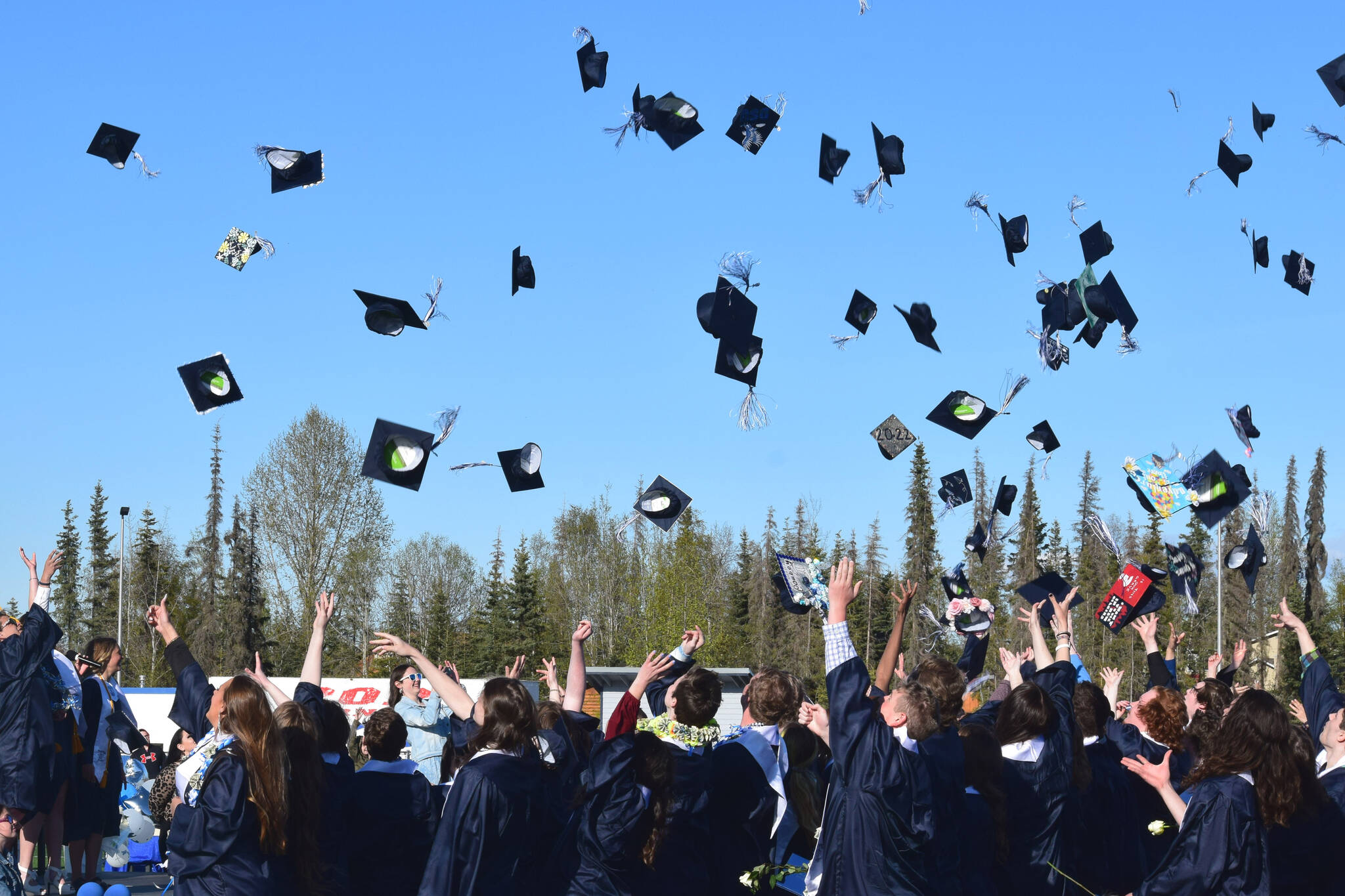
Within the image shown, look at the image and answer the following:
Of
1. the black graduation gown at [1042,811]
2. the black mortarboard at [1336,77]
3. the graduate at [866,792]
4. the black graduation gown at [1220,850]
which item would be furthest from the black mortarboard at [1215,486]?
the graduate at [866,792]

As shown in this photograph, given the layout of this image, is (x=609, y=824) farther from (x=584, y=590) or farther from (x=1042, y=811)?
(x=584, y=590)

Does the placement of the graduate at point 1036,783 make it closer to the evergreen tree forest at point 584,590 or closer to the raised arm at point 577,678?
the raised arm at point 577,678

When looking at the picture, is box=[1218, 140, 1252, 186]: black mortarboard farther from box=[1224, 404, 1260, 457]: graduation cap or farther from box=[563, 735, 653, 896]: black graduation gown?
box=[563, 735, 653, 896]: black graduation gown

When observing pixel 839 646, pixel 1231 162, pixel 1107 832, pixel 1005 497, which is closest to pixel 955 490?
pixel 1005 497

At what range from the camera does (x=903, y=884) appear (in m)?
4.49

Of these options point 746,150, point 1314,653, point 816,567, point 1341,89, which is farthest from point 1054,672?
point 1341,89

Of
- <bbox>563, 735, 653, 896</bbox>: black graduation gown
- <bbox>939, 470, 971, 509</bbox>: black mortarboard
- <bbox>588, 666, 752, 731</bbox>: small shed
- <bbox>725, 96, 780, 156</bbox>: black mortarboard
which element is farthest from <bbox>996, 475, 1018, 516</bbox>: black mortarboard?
<bbox>588, 666, 752, 731</bbox>: small shed

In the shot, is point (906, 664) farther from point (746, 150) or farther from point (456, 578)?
point (746, 150)

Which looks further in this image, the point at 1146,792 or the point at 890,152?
the point at 890,152

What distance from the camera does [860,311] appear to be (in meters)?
11.9

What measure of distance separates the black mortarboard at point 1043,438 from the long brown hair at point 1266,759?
788 cm

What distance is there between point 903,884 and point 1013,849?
1.18m

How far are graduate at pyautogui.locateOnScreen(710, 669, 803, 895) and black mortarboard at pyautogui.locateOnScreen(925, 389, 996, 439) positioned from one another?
5680mm

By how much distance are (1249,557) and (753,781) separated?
6.79 meters
